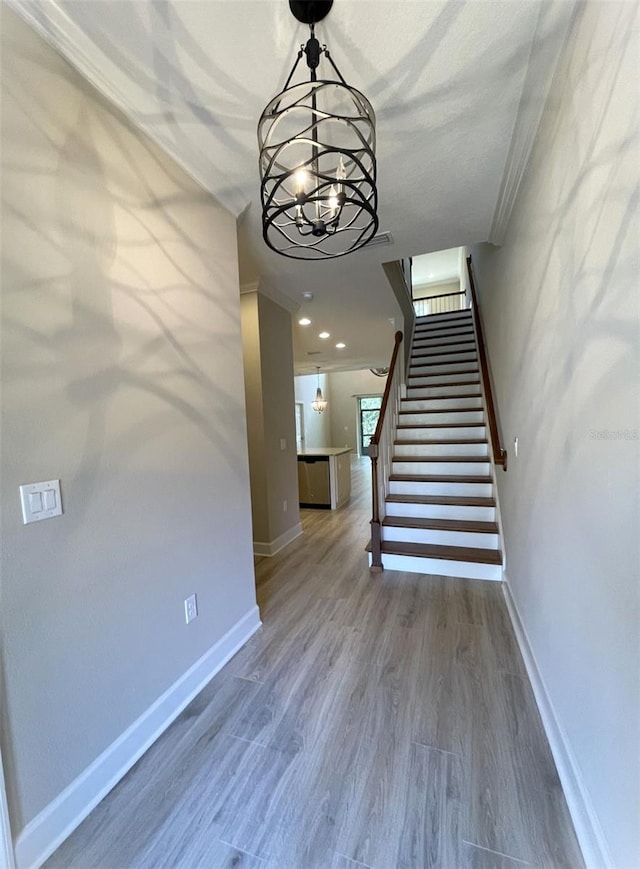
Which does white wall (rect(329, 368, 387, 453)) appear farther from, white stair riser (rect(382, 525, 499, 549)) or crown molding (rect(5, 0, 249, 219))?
crown molding (rect(5, 0, 249, 219))

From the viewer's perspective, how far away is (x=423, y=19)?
1.12 metres

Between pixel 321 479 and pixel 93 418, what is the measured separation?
4208mm

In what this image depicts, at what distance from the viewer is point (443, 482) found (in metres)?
3.43

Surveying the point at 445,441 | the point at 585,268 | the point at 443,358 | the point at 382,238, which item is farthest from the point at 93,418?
the point at 443,358

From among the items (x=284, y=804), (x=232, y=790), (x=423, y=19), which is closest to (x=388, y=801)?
(x=284, y=804)

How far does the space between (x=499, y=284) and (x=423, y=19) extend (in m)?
2.00

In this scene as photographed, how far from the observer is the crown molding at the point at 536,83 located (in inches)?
43.5

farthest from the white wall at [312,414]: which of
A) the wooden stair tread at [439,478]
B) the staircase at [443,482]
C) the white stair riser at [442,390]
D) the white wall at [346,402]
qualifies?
the wooden stair tread at [439,478]

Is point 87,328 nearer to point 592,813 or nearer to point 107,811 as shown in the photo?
point 107,811

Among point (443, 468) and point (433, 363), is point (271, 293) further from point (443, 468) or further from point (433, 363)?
point (433, 363)

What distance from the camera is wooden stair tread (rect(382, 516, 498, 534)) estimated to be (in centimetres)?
296

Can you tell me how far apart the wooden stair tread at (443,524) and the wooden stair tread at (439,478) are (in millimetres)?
385

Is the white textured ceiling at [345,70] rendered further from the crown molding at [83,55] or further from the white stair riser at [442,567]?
the white stair riser at [442,567]

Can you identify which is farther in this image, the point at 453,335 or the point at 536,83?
the point at 453,335
